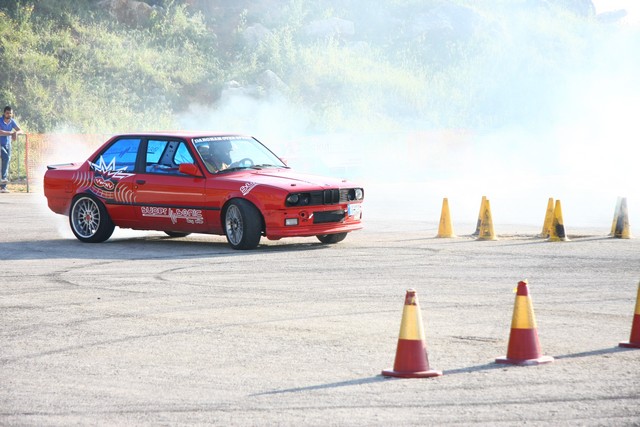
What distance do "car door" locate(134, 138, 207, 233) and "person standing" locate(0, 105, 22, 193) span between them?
11554 millimetres

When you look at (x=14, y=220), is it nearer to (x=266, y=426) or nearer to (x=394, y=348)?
(x=394, y=348)

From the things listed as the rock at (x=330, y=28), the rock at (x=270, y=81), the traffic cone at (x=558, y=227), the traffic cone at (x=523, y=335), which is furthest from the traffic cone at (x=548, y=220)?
the rock at (x=330, y=28)

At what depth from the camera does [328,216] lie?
14.2 meters

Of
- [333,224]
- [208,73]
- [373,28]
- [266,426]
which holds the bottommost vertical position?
[266,426]

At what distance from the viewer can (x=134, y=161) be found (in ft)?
49.6

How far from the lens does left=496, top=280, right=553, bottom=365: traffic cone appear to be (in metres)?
6.96

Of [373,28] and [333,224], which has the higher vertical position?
[373,28]

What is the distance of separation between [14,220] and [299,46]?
30.5m

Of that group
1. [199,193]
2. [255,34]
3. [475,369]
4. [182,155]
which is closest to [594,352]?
[475,369]

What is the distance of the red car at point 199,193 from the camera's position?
13914 millimetres

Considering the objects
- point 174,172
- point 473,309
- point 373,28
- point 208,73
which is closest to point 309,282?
point 473,309

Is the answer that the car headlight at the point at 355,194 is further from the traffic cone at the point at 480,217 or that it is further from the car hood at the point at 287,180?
the traffic cone at the point at 480,217

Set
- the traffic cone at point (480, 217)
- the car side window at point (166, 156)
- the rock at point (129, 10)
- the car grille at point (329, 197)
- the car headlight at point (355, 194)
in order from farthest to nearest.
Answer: the rock at point (129, 10)
the traffic cone at point (480, 217)
the car side window at point (166, 156)
the car headlight at point (355, 194)
the car grille at point (329, 197)

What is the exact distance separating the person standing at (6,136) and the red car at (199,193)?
10308mm
